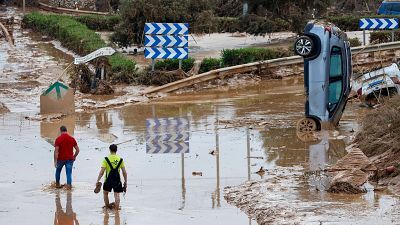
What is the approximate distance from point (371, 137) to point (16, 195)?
24.2ft

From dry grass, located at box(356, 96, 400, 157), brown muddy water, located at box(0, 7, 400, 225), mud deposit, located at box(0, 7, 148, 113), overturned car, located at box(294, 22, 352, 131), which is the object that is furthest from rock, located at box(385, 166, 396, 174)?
mud deposit, located at box(0, 7, 148, 113)

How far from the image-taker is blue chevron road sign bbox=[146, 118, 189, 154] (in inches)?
906

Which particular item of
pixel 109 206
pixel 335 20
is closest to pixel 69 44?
pixel 335 20

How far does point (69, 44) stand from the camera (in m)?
47.0

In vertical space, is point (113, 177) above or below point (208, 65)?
below

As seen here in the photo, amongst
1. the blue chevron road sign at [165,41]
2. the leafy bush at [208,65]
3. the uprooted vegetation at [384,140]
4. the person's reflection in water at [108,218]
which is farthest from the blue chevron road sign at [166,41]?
the person's reflection in water at [108,218]

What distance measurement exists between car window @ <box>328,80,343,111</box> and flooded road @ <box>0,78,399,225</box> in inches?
28.6

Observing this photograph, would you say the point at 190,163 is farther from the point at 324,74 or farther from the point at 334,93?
the point at 334,93

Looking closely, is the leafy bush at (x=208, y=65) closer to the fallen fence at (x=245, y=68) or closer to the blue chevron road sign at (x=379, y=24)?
the fallen fence at (x=245, y=68)

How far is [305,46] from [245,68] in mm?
11599

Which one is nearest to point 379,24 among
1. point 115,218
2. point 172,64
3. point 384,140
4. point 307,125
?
point 172,64

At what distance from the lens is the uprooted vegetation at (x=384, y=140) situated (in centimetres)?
1809

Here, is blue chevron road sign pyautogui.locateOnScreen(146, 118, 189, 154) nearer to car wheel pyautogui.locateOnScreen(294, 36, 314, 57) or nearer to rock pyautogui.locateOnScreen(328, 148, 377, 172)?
car wheel pyautogui.locateOnScreen(294, 36, 314, 57)

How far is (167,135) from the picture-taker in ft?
81.5
